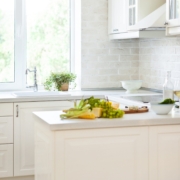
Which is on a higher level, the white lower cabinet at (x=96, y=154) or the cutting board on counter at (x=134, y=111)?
the cutting board on counter at (x=134, y=111)

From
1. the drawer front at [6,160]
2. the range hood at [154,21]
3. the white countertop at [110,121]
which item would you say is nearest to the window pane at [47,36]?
the drawer front at [6,160]

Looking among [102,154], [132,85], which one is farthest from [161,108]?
[132,85]

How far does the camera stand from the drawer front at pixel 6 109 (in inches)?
197

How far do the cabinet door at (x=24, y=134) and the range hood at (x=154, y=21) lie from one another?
3.73 ft

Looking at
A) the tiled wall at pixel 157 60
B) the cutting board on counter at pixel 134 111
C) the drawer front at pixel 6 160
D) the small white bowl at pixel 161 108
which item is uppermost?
the tiled wall at pixel 157 60

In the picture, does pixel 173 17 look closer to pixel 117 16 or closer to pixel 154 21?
pixel 154 21

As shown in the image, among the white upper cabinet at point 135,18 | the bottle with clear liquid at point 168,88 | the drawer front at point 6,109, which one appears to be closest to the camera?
the bottle with clear liquid at point 168,88

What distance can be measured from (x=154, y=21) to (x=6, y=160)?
1.99 metres

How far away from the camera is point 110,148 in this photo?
11.5 feet

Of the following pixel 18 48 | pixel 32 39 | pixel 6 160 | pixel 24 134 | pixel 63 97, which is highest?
pixel 32 39

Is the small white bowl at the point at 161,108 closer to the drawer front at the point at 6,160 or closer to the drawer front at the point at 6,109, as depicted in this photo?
the drawer front at the point at 6,109

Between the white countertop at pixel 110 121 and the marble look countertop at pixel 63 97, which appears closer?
the white countertop at pixel 110 121

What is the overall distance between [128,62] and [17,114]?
5.21 ft

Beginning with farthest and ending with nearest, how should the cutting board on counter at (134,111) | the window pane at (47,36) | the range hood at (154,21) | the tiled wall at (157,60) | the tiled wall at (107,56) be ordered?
the window pane at (47,36), the tiled wall at (107,56), the tiled wall at (157,60), the range hood at (154,21), the cutting board on counter at (134,111)
